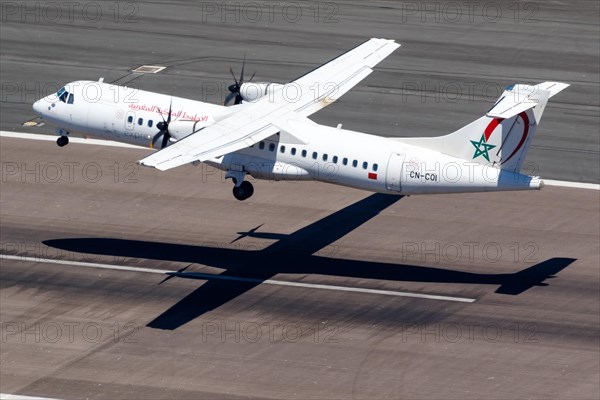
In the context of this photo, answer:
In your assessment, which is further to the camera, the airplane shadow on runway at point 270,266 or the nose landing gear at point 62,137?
the nose landing gear at point 62,137

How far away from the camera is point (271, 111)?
186 ft

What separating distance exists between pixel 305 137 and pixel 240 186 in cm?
343

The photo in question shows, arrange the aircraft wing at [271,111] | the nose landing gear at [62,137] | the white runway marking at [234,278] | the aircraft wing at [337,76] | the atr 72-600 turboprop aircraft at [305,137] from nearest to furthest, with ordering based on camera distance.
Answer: the aircraft wing at [271,111] → the atr 72-600 turboprop aircraft at [305,137] → the white runway marking at [234,278] → the aircraft wing at [337,76] → the nose landing gear at [62,137]

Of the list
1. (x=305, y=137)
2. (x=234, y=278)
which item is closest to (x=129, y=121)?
(x=305, y=137)

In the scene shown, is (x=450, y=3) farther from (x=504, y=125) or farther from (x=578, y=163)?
(x=504, y=125)

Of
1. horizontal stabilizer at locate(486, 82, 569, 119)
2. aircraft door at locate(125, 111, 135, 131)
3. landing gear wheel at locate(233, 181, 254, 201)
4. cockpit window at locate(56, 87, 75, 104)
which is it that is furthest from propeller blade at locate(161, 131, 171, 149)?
horizontal stabilizer at locate(486, 82, 569, 119)

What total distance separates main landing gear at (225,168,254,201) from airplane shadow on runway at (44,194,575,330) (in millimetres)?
2461

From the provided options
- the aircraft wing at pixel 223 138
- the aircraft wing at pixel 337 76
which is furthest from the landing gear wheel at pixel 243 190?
the aircraft wing at pixel 337 76

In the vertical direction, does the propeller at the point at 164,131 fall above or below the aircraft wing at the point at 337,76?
below

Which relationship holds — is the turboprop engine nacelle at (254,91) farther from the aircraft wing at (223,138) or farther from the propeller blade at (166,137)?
the propeller blade at (166,137)

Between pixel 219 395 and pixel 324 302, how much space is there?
7.88m

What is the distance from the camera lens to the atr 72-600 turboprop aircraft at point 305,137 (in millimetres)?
51719

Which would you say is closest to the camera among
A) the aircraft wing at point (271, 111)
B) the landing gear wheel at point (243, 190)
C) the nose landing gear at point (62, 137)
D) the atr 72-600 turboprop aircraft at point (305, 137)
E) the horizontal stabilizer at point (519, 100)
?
the horizontal stabilizer at point (519, 100)

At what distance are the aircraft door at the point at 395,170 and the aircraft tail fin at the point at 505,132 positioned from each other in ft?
3.99
